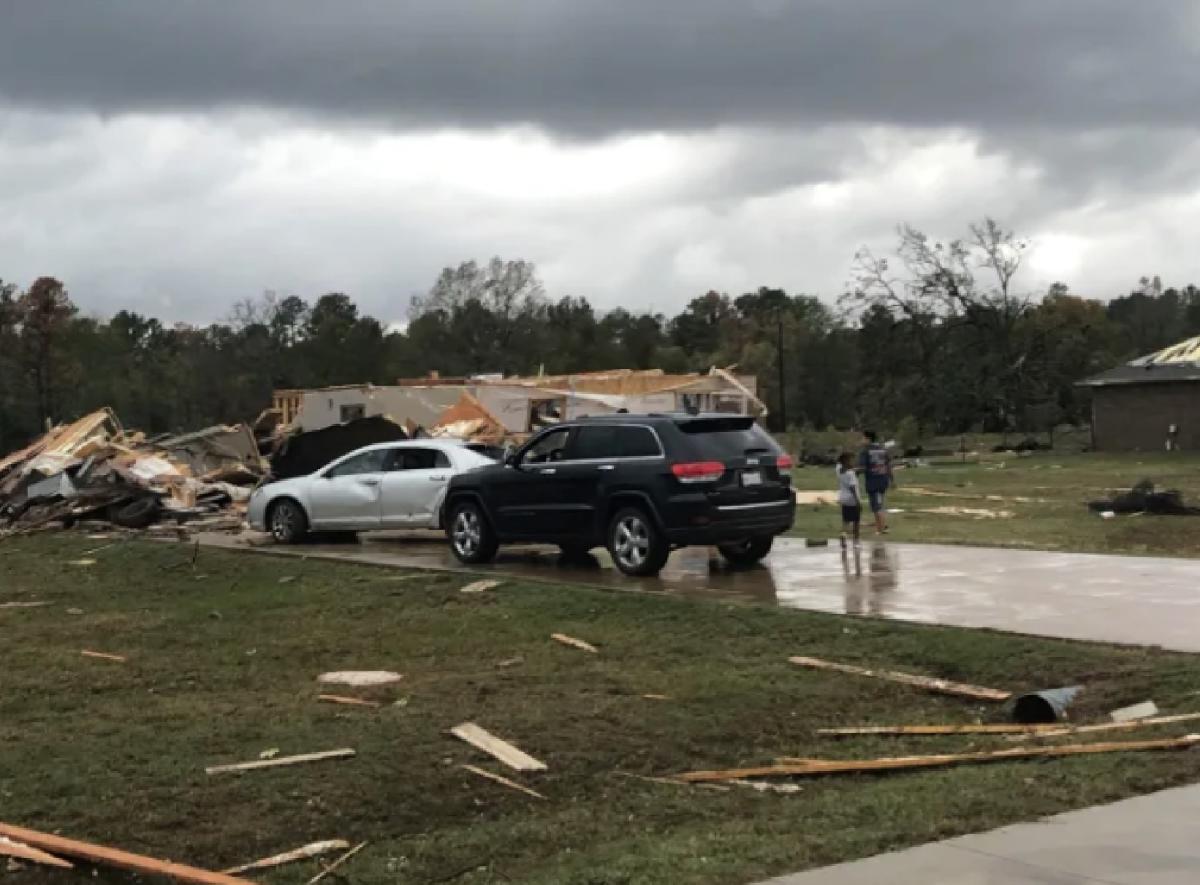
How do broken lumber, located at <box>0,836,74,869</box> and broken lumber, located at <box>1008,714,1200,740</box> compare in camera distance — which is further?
broken lumber, located at <box>1008,714,1200,740</box>

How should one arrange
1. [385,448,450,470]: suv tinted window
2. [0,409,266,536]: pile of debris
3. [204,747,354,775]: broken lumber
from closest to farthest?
[204,747,354,775]: broken lumber → [385,448,450,470]: suv tinted window → [0,409,266,536]: pile of debris

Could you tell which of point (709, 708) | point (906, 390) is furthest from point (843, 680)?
point (906, 390)

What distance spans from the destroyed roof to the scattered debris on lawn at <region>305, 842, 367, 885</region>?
5210 cm

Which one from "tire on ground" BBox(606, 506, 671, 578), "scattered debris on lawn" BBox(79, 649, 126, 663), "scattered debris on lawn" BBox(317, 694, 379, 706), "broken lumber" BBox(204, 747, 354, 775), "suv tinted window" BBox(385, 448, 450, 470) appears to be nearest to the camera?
"broken lumber" BBox(204, 747, 354, 775)

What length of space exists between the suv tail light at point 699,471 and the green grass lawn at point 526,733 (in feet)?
5.58

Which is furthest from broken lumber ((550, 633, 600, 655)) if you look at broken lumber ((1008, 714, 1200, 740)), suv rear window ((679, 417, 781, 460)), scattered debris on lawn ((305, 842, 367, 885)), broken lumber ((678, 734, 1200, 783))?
scattered debris on lawn ((305, 842, 367, 885))

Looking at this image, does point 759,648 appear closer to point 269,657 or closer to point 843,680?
point 843,680

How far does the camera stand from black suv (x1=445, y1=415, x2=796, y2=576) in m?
15.2

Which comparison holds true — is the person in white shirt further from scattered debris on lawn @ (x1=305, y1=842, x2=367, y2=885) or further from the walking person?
scattered debris on lawn @ (x1=305, y1=842, x2=367, y2=885)

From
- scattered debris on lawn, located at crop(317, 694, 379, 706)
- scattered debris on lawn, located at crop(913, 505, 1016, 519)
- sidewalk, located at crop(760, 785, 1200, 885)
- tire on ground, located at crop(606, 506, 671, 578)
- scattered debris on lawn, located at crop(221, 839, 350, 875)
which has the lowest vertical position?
scattered debris on lawn, located at crop(221, 839, 350, 875)

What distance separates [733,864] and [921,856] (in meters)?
0.80

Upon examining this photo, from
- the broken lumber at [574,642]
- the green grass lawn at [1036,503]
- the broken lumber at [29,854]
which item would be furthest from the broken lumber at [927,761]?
the green grass lawn at [1036,503]

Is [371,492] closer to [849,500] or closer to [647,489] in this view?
[647,489]

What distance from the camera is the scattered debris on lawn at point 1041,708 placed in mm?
9164
